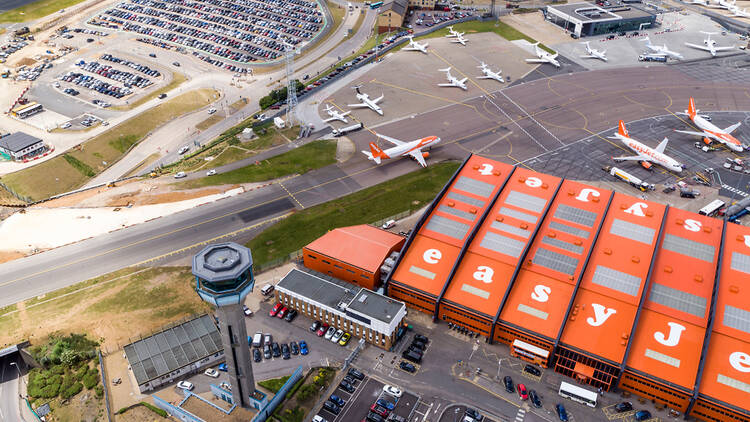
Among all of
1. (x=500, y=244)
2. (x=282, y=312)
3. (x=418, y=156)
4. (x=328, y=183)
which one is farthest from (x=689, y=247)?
(x=328, y=183)

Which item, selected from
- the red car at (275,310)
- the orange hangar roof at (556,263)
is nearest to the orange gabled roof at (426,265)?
the orange hangar roof at (556,263)

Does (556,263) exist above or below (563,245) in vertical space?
below

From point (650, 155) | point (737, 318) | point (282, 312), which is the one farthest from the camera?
point (650, 155)

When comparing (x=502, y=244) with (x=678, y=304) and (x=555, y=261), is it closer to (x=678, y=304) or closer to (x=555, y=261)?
(x=555, y=261)

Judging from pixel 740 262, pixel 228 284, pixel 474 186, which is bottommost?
pixel 740 262

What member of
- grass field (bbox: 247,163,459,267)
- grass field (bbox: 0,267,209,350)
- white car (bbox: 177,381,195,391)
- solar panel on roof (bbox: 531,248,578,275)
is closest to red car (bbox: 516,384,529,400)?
solar panel on roof (bbox: 531,248,578,275)

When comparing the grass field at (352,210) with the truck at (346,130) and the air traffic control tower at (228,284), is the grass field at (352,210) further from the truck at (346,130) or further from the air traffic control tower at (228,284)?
the air traffic control tower at (228,284)

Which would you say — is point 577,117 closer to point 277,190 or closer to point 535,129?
point 535,129
